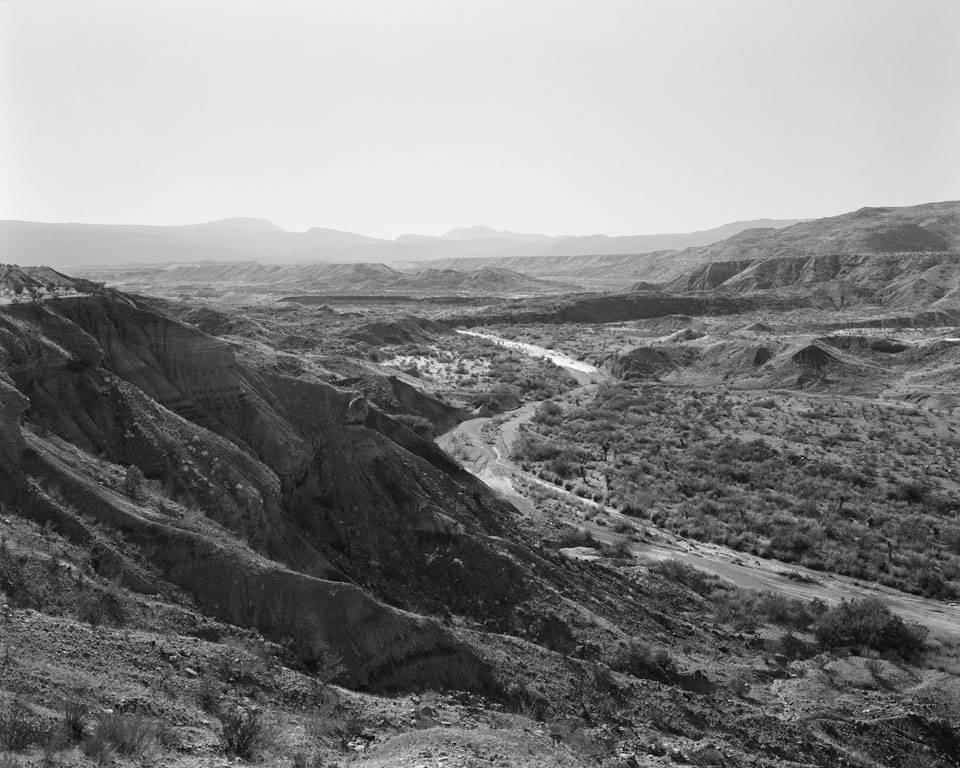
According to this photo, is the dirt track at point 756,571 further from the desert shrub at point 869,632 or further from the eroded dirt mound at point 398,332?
the eroded dirt mound at point 398,332

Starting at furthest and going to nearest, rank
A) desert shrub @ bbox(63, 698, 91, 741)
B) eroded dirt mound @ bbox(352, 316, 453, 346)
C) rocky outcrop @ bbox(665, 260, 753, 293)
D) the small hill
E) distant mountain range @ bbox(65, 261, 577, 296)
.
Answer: distant mountain range @ bbox(65, 261, 577, 296) → the small hill → rocky outcrop @ bbox(665, 260, 753, 293) → eroded dirt mound @ bbox(352, 316, 453, 346) → desert shrub @ bbox(63, 698, 91, 741)

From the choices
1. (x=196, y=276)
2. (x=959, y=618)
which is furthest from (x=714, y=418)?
(x=196, y=276)

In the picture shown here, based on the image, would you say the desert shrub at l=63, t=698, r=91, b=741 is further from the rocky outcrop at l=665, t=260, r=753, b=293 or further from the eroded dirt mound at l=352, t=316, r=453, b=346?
the rocky outcrop at l=665, t=260, r=753, b=293

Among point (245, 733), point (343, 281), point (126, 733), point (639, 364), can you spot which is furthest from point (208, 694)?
point (343, 281)

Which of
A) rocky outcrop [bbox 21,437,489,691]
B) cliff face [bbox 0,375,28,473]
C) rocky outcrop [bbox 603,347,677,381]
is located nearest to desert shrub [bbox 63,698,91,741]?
rocky outcrop [bbox 21,437,489,691]

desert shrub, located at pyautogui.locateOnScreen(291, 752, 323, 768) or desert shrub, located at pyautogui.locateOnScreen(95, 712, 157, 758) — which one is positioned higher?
desert shrub, located at pyautogui.locateOnScreen(95, 712, 157, 758)

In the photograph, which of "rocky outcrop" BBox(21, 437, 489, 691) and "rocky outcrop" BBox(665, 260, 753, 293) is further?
"rocky outcrop" BBox(665, 260, 753, 293)

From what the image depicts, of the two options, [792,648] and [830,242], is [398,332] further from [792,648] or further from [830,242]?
[830,242]

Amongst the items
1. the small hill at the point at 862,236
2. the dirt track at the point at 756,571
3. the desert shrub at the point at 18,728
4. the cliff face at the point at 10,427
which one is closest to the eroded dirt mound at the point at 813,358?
the dirt track at the point at 756,571
